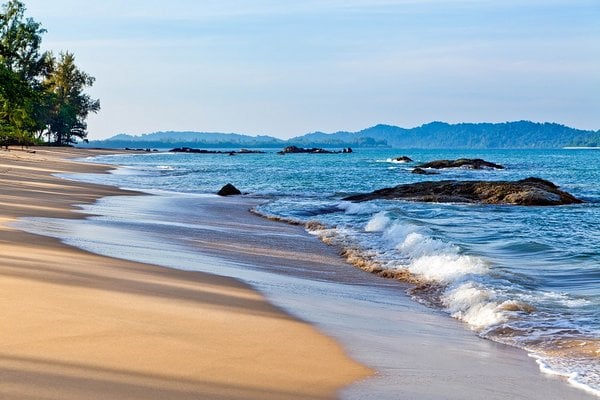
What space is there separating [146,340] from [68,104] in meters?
131

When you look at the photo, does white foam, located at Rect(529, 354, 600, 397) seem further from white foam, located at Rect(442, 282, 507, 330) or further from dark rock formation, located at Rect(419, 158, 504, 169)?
dark rock formation, located at Rect(419, 158, 504, 169)

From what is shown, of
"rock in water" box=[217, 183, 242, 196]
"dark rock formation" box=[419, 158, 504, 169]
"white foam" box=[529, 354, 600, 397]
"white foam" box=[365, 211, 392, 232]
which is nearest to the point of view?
"white foam" box=[529, 354, 600, 397]

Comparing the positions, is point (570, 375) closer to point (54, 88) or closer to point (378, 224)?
point (378, 224)

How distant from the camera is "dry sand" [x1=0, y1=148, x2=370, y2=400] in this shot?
17.2 ft

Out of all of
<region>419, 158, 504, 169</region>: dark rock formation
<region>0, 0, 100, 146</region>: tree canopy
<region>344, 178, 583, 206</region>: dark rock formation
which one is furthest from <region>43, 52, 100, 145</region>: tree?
<region>344, 178, 583, 206</region>: dark rock formation

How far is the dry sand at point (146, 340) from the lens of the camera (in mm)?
5238

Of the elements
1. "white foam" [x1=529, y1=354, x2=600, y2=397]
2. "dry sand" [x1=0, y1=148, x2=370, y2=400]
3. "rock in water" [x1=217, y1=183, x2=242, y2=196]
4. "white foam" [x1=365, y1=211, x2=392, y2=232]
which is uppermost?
"dry sand" [x1=0, y1=148, x2=370, y2=400]

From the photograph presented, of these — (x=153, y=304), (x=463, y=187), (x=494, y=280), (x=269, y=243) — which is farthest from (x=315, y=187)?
(x=153, y=304)

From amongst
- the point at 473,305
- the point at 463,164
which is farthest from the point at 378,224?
the point at 463,164

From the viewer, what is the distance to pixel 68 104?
131250 millimetres

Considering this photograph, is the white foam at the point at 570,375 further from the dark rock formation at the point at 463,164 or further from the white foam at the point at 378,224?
the dark rock formation at the point at 463,164

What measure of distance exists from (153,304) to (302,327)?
1.53m

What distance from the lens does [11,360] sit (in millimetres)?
5422

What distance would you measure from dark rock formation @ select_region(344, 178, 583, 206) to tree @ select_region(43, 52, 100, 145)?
10220 centimetres
